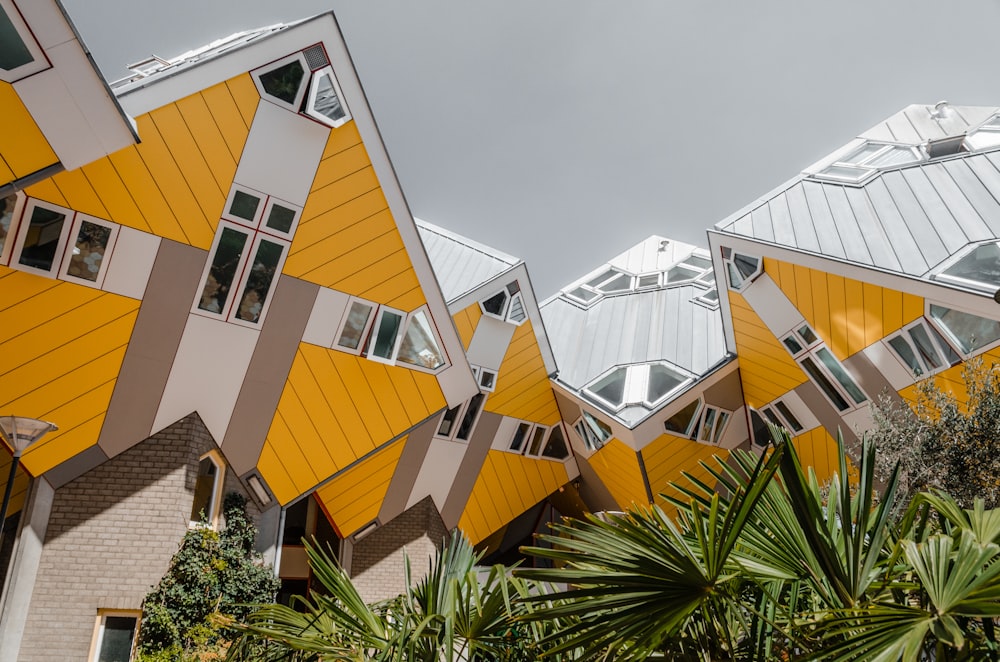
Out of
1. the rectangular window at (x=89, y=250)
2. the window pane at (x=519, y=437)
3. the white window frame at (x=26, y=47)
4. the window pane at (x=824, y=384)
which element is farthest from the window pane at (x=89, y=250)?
the window pane at (x=824, y=384)

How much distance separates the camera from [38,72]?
7008mm

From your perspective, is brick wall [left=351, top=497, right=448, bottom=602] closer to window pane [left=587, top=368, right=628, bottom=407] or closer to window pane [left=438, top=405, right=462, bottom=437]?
window pane [left=438, top=405, right=462, bottom=437]

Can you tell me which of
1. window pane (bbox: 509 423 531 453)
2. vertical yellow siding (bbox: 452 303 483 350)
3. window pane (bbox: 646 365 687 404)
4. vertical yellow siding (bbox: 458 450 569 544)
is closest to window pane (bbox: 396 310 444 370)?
vertical yellow siding (bbox: 452 303 483 350)

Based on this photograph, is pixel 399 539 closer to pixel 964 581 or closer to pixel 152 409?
pixel 152 409

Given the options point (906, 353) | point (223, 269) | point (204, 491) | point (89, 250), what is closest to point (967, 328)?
point (906, 353)

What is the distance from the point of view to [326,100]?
32.2 feet

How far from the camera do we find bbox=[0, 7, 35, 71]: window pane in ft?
21.6

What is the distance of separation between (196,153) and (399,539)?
9.96 meters

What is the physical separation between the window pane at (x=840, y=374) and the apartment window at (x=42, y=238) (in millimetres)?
12777

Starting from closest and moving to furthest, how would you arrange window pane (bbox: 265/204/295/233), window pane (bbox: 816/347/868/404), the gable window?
the gable window, window pane (bbox: 265/204/295/233), window pane (bbox: 816/347/868/404)

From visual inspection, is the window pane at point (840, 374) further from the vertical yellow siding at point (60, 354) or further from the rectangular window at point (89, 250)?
the rectangular window at point (89, 250)

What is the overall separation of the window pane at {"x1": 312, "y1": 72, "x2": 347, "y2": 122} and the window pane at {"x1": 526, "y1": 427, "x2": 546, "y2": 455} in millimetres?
9998

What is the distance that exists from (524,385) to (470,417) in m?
1.75

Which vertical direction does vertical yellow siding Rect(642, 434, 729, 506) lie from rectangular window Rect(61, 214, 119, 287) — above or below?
below
